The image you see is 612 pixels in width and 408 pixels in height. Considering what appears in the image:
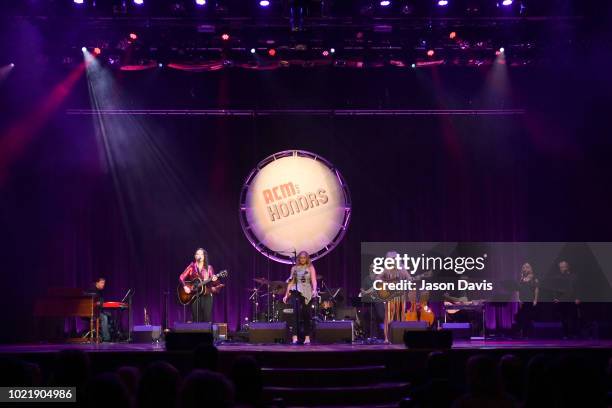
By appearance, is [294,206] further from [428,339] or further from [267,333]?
[428,339]

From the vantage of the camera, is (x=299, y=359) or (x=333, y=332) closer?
(x=299, y=359)

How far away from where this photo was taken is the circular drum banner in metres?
17.2

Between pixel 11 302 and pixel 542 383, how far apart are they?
14.5 m

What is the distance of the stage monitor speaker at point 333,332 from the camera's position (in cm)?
1371

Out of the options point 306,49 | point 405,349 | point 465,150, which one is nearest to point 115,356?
point 405,349

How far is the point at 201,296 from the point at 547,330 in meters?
7.17

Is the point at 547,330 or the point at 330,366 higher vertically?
the point at 547,330

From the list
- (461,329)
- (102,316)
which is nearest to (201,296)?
(102,316)

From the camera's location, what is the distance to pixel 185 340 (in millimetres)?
10586

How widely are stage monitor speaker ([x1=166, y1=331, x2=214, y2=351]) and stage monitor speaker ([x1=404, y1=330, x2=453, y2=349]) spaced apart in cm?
284

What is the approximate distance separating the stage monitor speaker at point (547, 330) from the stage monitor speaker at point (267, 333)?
549 cm

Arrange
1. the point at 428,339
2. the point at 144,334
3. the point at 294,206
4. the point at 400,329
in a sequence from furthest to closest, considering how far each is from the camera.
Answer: the point at 294,206 < the point at 144,334 < the point at 400,329 < the point at 428,339

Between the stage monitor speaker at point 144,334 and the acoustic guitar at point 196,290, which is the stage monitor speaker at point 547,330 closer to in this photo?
the acoustic guitar at point 196,290

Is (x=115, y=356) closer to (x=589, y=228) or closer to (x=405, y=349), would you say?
(x=405, y=349)
